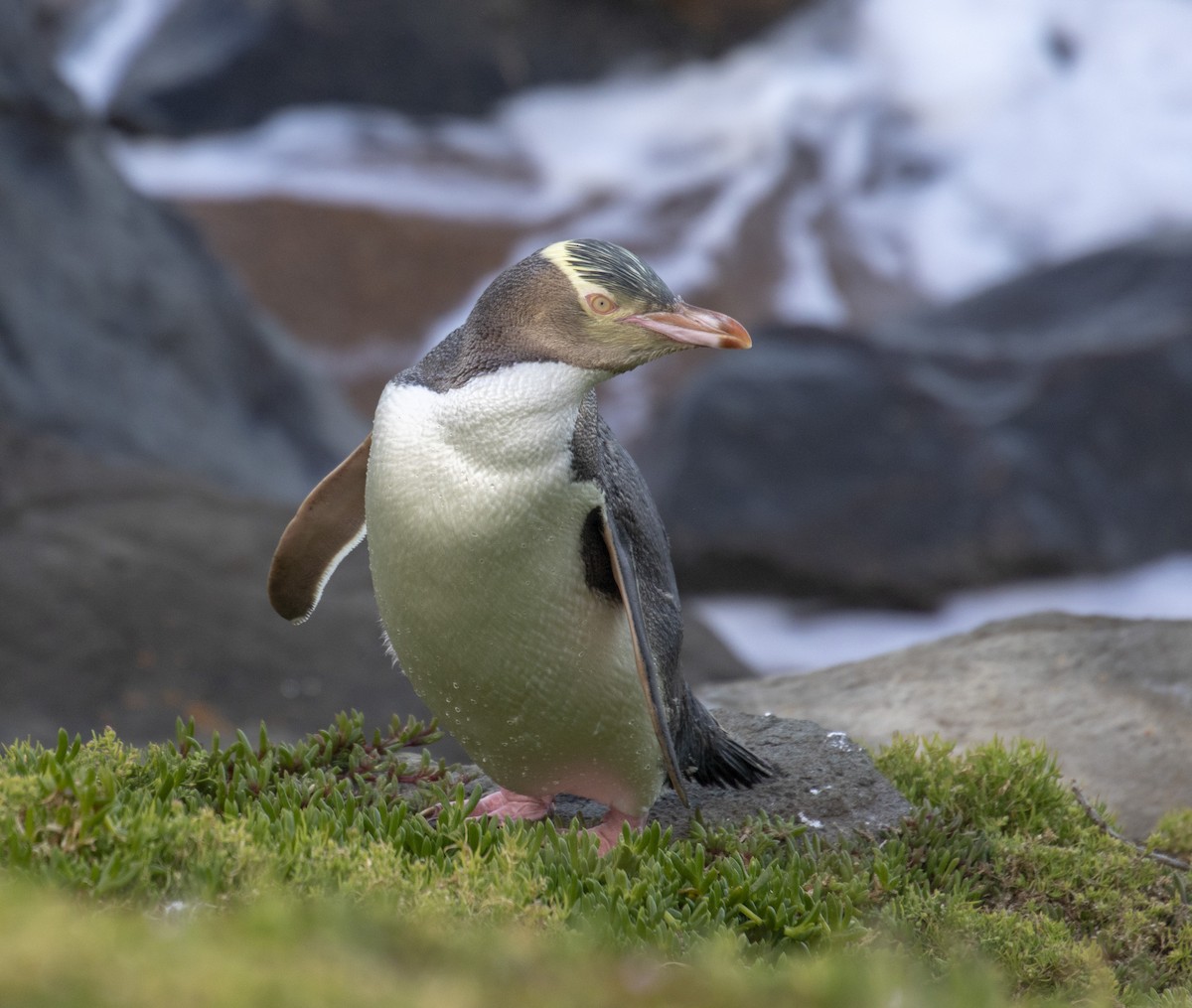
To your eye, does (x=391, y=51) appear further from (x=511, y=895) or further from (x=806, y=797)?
(x=511, y=895)

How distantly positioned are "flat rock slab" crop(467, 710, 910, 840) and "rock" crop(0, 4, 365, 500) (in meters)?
5.60

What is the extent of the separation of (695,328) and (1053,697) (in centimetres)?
263

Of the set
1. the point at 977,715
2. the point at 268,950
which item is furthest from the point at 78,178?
the point at 268,950

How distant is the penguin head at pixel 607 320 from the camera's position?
→ 129 inches

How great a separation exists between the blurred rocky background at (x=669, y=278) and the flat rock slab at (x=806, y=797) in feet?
3.63

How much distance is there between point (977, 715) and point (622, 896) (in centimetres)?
250

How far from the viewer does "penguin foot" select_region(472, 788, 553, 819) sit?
3781 millimetres

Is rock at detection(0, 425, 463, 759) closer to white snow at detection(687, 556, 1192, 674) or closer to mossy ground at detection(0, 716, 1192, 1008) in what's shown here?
mossy ground at detection(0, 716, 1192, 1008)

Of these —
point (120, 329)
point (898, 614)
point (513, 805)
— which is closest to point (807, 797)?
point (513, 805)

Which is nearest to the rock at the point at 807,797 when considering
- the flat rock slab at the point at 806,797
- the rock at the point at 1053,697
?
the flat rock slab at the point at 806,797

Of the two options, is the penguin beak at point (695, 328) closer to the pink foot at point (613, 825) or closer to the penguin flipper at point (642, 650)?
the penguin flipper at point (642, 650)

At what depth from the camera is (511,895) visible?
2.86 meters

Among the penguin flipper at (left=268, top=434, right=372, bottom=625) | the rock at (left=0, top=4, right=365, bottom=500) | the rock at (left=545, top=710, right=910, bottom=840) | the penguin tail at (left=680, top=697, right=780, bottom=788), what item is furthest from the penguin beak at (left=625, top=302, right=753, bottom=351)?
the rock at (left=0, top=4, right=365, bottom=500)

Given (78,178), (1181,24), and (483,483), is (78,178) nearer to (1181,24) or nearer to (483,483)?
(483,483)
